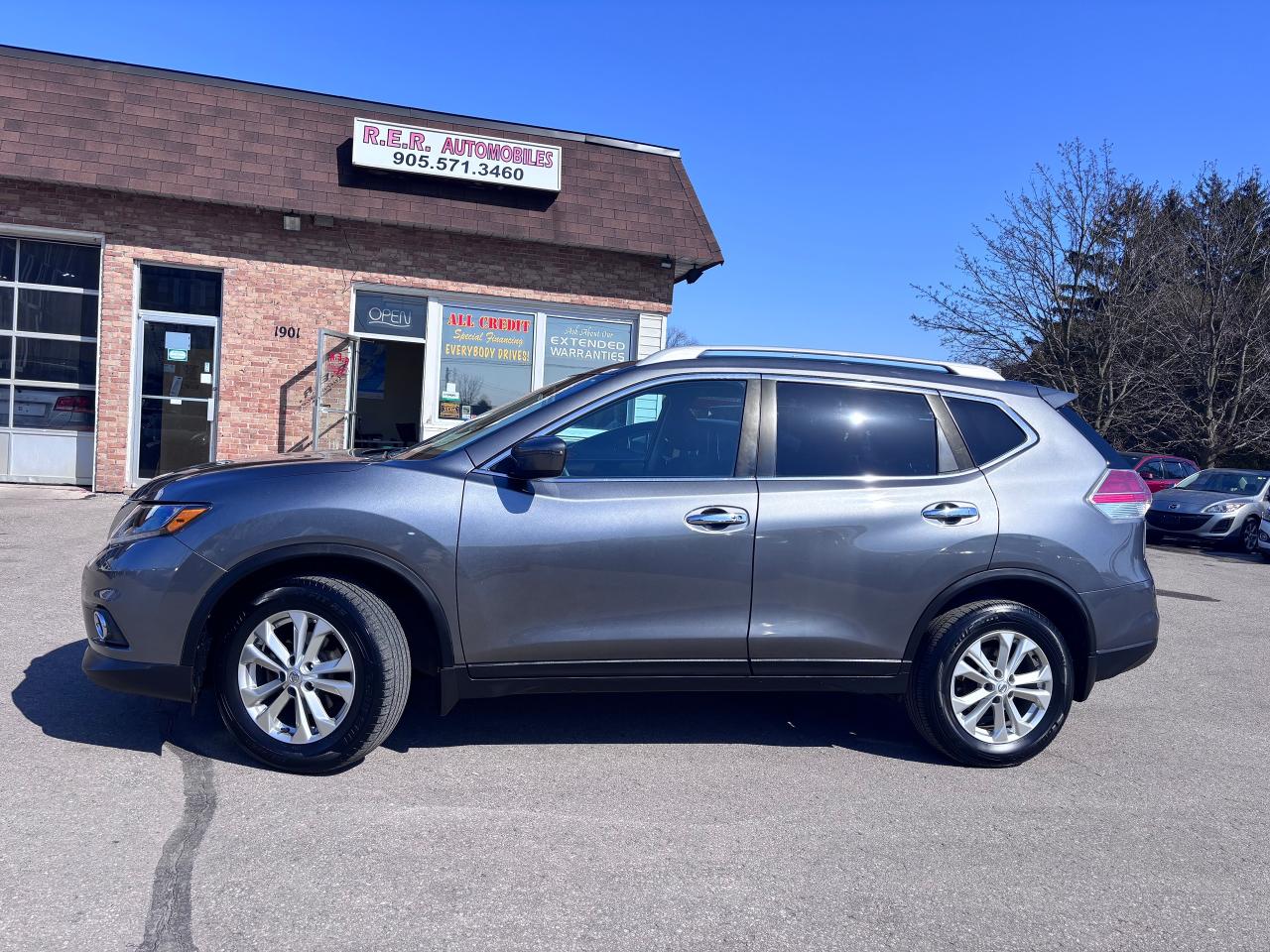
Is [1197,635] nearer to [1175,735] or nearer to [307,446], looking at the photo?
[1175,735]

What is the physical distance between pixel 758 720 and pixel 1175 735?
225 cm

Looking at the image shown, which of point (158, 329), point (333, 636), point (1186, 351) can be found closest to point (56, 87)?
point (158, 329)

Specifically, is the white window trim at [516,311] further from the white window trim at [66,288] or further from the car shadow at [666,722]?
the car shadow at [666,722]

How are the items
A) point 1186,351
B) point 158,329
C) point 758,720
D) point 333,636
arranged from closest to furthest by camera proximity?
1. point 333,636
2. point 758,720
3. point 158,329
4. point 1186,351

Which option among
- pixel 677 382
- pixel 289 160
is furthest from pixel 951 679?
pixel 289 160

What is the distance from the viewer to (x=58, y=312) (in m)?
13.5

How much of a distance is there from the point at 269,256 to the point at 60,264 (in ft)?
8.72

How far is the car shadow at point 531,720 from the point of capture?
4.72 m

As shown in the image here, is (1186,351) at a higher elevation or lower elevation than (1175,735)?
higher

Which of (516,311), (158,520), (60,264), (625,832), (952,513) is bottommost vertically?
(625,832)

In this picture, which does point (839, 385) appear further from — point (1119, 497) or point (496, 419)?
point (496, 419)

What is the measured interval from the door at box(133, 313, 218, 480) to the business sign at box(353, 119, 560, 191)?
3.10 metres

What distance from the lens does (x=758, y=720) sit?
5391 millimetres

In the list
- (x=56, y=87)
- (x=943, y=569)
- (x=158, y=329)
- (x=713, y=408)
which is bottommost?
(x=943, y=569)
